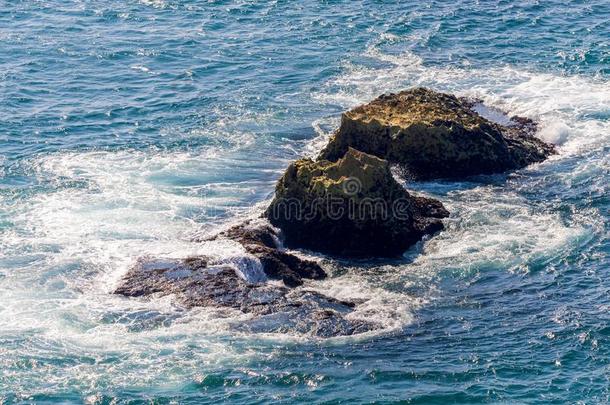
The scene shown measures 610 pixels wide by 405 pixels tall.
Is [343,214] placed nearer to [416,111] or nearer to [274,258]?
[274,258]

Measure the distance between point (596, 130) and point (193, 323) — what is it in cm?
2789

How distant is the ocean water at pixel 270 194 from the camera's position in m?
36.2

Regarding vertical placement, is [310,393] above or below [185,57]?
below

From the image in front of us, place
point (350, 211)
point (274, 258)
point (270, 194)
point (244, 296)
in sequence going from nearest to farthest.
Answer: point (244, 296)
point (274, 258)
point (350, 211)
point (270, 194)

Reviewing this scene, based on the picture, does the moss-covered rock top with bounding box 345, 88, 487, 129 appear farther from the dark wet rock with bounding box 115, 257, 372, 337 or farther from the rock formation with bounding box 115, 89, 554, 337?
the dark wet rock with bounding box 115, 257, 372, 337

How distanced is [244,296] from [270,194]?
1103 cm

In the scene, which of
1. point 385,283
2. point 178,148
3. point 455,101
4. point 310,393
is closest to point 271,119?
point 178,148

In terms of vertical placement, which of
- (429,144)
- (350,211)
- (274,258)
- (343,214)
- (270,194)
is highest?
(429,144)

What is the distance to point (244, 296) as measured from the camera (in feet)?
133

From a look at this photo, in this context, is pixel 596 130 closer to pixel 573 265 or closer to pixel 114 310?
pixel 573 265

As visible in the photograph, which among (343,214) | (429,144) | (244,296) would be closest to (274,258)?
(244,296)

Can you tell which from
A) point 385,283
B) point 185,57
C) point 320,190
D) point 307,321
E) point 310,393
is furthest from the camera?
point 185,57

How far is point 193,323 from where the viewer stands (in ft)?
128

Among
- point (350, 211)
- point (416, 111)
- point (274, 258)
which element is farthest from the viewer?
point (416, 111)
